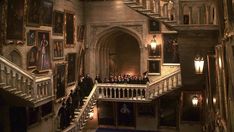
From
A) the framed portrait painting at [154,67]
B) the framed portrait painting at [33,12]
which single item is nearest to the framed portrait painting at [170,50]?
the framed portrait painting at [154,67]

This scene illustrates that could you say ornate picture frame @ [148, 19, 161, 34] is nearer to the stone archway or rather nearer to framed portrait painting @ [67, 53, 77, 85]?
the stone archway

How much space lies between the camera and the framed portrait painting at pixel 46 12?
1380cm

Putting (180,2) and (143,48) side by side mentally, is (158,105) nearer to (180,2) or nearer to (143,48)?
(143,48)

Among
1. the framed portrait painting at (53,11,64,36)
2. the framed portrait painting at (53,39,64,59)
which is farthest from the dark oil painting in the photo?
the framed portrait painting at (53,11,64,36)

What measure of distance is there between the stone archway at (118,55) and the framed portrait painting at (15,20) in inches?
310

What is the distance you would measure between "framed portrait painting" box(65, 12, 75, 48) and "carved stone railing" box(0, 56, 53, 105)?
5508 millimetres

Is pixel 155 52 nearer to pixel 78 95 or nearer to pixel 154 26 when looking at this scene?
pixel 154 26

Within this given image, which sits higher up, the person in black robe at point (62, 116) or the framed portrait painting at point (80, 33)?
the framed portrait painting at point (80, 33)

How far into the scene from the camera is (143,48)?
18.7 m

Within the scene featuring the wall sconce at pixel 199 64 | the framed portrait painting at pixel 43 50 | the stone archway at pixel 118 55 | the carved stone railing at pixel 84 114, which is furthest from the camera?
the stone archway at pixel 118 55

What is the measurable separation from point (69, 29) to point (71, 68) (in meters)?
2.10

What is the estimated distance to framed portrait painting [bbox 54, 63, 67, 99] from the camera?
1516cm

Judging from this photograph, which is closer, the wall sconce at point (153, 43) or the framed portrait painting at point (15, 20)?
the framed portrait painting at point (15, 20)

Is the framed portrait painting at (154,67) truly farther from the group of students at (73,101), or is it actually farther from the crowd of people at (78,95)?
the group of students at (73,101)
